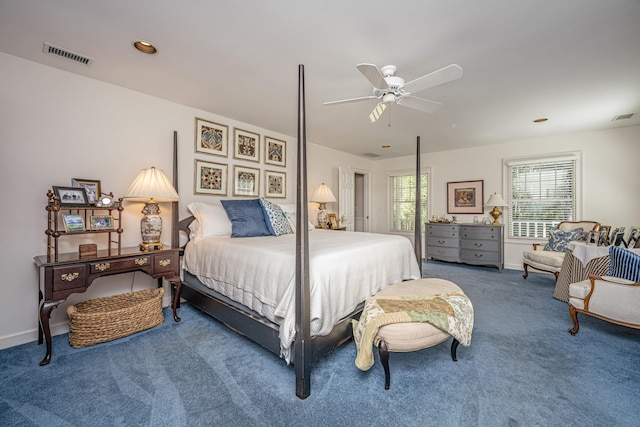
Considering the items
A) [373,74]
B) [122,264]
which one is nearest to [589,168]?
[373,74]

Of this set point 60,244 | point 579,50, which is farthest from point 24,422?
point 579,50

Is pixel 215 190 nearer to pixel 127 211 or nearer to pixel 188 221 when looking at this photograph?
pixel 188 221

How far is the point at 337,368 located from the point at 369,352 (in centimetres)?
39

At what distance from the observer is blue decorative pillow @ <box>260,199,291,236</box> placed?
3105 millimetres

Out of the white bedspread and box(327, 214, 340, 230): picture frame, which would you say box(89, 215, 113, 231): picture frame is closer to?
the white bedspread

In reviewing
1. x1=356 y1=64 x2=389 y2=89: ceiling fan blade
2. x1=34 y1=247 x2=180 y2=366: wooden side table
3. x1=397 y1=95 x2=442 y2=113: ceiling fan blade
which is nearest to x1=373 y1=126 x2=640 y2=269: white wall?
x1=397 y1=95 x2=442 y2=113: ceiling fan blade

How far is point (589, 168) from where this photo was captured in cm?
423

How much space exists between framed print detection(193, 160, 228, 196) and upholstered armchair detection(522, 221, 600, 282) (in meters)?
4.61

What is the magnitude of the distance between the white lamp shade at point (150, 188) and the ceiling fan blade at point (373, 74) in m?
2.08

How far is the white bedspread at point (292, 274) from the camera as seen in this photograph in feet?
5.60

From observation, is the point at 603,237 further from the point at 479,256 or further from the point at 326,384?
the point at 326,384

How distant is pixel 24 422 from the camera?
1383 millimetres

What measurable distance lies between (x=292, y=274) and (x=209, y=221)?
162 centimetres

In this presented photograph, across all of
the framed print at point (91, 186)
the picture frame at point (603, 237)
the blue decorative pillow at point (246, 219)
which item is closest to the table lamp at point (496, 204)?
the picture frame at point (603, 237)
